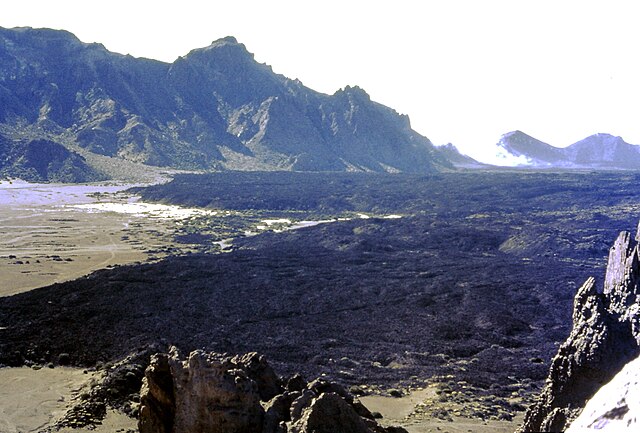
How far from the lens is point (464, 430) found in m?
18.3

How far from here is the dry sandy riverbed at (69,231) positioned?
46.5 meters

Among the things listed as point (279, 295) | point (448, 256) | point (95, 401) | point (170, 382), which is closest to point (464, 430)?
point (170, 382)

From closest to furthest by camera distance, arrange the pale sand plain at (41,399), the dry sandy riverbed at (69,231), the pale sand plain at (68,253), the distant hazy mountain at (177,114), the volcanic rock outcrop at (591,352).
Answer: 1. the volcanic rock outcrop at (591,352)
2. the pale sand plain at (41,399)
3. the pale sand plain at (68,253)
4. the dry sandy riverbed at (69,231)
5. the distant hazy mountain at (177,114)

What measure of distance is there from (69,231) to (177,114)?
109 metres

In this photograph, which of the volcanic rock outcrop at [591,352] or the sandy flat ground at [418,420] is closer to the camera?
the volcanic rock outcrop at [591,352]

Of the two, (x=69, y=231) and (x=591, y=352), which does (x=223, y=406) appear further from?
(x=69, y=231)

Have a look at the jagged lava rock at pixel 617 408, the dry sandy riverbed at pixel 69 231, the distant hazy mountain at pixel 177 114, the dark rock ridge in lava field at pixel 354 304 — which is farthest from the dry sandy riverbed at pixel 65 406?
the distant hazy mountain at pixel 177 114

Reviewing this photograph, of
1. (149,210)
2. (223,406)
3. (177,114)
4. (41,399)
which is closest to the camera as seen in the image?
(223,406)

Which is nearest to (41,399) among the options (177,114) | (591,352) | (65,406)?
(65,406)

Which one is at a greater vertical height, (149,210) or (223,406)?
(223,406)

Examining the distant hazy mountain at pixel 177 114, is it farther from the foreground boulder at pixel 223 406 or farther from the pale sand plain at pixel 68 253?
the foreground boulder at pixel 223 406

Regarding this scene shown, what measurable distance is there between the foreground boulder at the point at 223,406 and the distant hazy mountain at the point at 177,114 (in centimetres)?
11820

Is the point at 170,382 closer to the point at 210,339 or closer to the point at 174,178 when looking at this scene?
the point at 210,339

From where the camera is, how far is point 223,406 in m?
12.3
